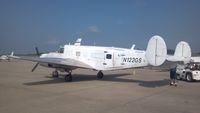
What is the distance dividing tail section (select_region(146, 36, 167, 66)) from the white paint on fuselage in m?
2.84

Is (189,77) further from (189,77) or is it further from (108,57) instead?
(108,57)

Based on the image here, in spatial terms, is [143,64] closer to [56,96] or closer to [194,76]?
[194,76]

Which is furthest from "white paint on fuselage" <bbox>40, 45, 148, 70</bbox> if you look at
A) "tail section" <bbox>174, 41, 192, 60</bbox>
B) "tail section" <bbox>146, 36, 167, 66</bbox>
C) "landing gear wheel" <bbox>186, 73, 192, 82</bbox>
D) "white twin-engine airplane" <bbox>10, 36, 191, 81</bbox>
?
→ "landing gear wheel" <bbox>186, 73, 192, 82</bbox>

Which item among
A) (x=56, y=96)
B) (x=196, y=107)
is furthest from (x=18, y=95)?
(x=196, y=107)

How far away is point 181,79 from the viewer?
74.2 feet

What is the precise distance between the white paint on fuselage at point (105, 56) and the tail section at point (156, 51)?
2.84 metres

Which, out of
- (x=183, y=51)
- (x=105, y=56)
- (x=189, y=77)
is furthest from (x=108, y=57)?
(x=189, y=77)

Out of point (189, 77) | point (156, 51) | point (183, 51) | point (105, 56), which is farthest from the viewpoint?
point (189, 77)

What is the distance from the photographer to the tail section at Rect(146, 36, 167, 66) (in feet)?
52.8

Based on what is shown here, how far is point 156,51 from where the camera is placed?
53.1 feet

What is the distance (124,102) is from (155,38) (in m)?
6.66

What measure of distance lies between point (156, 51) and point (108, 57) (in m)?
5.07

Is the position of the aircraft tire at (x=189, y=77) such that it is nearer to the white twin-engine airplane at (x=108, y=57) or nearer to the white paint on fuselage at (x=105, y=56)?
the white twin-engine airplane at (x=108, y=57)

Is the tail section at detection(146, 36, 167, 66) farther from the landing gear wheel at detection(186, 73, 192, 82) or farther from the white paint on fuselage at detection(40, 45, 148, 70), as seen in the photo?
the landing gear wheel at detection(186, 73, 192, 82)
